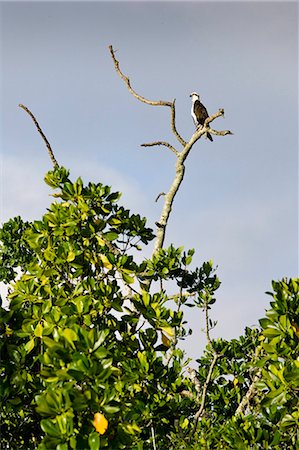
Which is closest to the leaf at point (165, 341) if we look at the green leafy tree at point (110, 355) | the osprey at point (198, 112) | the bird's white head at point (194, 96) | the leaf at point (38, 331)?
the green leafy tree at point (110, 355)

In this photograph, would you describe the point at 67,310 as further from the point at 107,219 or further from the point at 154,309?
the point at 107,219

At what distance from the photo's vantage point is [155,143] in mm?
7035

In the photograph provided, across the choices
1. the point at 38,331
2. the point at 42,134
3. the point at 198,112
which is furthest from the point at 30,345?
the point at 198,112

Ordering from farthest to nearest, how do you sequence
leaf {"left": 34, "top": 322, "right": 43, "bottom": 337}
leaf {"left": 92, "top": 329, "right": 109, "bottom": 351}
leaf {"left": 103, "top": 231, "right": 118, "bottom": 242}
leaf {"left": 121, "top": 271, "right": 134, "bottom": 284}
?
1. leaf {"left": 103, "top": 231, "right": 118, "bottom": 242}
2. leaf {"left": 121, "top": 271, "right": 134, "bottom": 284}
3. leaf {"left": 34, "top": 322, "right": 43, "bottom": 337}
4. leaf {"left": 92, "top": 329, "right": 109, "bottom": 351}

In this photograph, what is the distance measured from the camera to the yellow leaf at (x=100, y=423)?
114 inches

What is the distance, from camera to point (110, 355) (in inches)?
140

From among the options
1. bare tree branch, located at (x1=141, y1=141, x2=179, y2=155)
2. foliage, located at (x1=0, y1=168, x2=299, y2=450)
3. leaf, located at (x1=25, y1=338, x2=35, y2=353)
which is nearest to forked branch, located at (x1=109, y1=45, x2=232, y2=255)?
bare tree branch, located at (x1=141, y1=141, x2=179, y2=155)

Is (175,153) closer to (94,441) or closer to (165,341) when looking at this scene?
(165,341)

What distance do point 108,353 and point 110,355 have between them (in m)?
0.54

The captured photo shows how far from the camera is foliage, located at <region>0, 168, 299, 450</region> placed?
117 inches

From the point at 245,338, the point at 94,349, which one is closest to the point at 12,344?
the point at 94,349

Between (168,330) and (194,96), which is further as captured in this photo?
(194,96)

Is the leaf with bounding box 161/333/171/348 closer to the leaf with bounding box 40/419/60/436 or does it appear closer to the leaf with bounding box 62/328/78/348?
the leaf with bounding box 62/328/78/348

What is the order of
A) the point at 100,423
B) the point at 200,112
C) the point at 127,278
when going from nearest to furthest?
the point at 100,423, the point at 127,278, the point at 200,112
